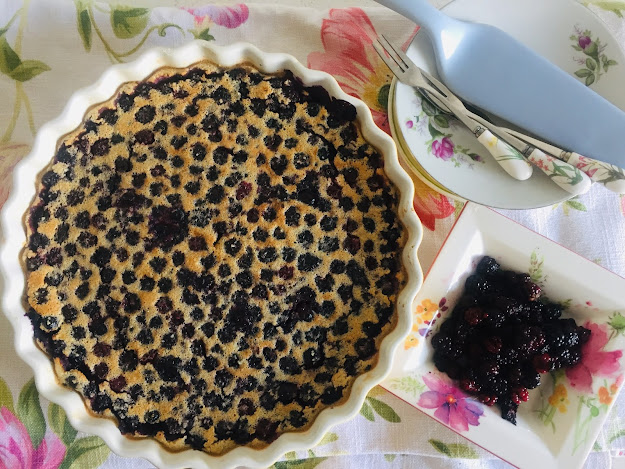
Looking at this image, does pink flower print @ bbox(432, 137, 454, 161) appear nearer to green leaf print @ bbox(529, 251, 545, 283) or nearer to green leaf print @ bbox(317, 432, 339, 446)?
green leaf print @ bbox(529, 251, 545, 283)

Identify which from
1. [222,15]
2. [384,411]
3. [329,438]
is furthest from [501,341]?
[222,15]

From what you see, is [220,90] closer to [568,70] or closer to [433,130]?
[433,130]

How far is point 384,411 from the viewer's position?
1.00 meters

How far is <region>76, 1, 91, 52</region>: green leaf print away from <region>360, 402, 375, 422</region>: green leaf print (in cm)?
81

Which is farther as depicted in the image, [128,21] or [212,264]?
[128,21]

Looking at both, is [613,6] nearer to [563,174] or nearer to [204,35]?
[563,174]

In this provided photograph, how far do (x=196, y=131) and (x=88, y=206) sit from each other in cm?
20

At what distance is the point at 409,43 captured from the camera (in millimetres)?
976

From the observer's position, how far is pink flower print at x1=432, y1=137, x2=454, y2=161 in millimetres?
965

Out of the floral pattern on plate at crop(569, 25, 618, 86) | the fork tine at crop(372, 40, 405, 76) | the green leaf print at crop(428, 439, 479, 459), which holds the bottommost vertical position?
the green leaf print at crop(428, 439, 479, 459)

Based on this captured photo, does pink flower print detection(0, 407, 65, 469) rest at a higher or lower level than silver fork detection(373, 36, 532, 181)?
lower

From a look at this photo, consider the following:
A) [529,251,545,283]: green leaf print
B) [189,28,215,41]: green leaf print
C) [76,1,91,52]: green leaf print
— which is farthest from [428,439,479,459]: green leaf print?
[76,1,91,52]: green leaf print

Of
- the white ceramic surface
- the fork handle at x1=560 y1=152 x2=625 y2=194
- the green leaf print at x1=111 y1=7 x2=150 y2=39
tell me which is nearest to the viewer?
the white ceramic surface

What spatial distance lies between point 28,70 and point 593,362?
114cm
